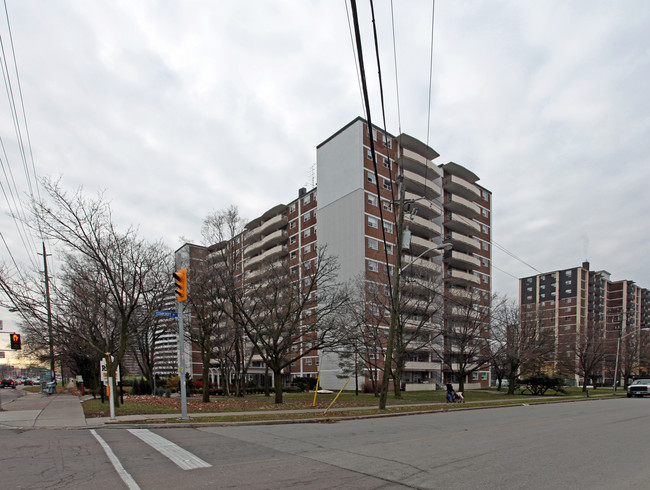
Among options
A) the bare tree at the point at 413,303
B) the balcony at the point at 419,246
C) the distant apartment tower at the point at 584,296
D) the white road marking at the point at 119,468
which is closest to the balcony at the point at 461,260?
the balcony at the point at 419,246

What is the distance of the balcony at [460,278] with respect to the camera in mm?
61247

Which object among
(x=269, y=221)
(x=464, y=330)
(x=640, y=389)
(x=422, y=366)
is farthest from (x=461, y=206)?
(x=464, y=330)

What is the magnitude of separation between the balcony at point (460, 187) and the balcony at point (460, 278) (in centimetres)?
1195

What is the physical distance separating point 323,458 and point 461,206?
61.9 metres

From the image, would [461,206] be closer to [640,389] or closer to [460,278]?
[460,278]

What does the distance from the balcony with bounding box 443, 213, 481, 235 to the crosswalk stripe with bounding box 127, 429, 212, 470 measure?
194 feet

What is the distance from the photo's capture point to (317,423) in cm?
1474

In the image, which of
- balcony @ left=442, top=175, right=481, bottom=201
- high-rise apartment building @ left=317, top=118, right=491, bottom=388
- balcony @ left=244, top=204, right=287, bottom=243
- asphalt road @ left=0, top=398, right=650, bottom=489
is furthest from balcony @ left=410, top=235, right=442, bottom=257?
asphalt road @ left=0, top=398, right=650, bottom=489

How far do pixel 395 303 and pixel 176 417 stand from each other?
9.67 m

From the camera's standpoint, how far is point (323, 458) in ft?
26.6

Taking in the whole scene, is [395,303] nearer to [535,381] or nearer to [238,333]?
[238,333]

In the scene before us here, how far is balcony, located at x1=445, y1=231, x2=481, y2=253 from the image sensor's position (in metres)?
64.1

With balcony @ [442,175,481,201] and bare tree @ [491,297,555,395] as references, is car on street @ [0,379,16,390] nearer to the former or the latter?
bare tree @ [491,297,555,395]

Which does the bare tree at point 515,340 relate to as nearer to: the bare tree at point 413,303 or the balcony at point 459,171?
the bare tree at point 413,303
